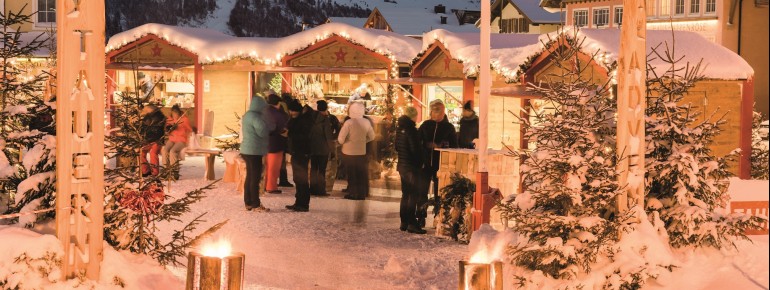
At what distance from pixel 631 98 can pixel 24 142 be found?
15.7 feet

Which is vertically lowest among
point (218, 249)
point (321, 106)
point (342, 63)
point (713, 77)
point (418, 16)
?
point (218, 249)

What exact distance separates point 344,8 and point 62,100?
87872 millimetres

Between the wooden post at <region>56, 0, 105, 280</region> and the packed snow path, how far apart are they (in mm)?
2653

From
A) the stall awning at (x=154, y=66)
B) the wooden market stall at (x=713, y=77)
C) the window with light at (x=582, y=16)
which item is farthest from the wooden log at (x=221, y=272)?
the window with light at (x=582, y=16)

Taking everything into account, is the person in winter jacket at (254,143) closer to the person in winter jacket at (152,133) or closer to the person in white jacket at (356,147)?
the person in winter jacket at (152,133)

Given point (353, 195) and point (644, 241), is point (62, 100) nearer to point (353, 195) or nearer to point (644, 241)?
point (644, 241)

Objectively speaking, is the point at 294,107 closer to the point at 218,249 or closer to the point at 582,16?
the point at 218,249

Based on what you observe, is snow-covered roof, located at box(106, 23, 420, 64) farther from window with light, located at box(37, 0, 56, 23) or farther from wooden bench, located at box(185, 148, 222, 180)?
window with light, located at box(37, 0, 56, 23)

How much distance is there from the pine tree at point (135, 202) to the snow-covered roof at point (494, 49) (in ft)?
33.0

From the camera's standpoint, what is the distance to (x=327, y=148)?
56.8 feet

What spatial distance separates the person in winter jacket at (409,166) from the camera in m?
14.1

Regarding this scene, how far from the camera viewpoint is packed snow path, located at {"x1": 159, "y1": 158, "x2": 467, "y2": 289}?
1081 centimetres

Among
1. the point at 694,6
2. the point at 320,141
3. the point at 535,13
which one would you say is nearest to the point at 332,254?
the point at 320,141

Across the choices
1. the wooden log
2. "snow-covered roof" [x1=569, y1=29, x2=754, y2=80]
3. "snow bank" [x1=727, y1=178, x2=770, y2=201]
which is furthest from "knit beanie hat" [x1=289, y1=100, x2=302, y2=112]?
→ the wooden log
